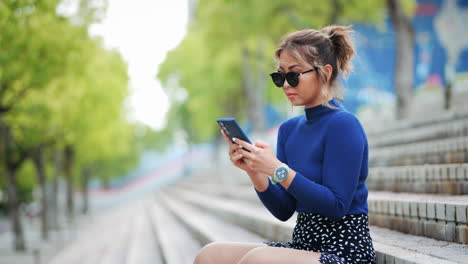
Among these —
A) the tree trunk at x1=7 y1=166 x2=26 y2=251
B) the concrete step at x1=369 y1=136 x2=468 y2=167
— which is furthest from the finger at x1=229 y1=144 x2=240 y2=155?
the tree trunk at x1=7 y1=166 x2=26 y2=251

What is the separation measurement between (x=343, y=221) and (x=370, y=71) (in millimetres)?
23757

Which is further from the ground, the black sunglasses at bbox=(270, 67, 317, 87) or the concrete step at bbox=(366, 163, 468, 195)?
the black sunglasses at bbox=(270, 67, 317, 87)

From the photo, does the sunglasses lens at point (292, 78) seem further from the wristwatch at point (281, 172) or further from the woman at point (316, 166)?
the wristwatch at point (281, 172)

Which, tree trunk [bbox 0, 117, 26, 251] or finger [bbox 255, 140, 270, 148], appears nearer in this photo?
finger [bbox 255, 140, 270, 148]

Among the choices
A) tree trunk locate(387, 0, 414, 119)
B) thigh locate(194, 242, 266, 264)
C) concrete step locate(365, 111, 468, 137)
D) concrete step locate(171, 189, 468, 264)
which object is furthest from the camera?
tree trunk locate(387, 0, 414, 119)

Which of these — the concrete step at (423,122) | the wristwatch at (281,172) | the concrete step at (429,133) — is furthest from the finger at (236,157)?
the concrete step at (423,122)

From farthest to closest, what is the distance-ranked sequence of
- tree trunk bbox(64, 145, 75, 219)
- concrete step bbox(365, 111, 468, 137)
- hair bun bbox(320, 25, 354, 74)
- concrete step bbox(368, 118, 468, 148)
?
tree trunk bbox(64, 145, 75, 219) < concrete step bbox(365, 111, 468, 137) < concrete step bbox(368, 118, 468, 148) < hair bun bbox(320, 25, 354, 74)

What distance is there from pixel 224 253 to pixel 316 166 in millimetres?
671

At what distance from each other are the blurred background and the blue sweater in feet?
1.43

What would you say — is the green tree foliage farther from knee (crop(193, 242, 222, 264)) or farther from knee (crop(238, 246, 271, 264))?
knee (crop(238, 246, 271, 264))

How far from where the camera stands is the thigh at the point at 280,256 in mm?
2127

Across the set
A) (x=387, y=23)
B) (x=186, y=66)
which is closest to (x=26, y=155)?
(x=186, y=66)

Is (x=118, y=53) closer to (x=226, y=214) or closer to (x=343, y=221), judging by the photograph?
(x=226, y=214)

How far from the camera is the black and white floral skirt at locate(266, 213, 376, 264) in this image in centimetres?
222
